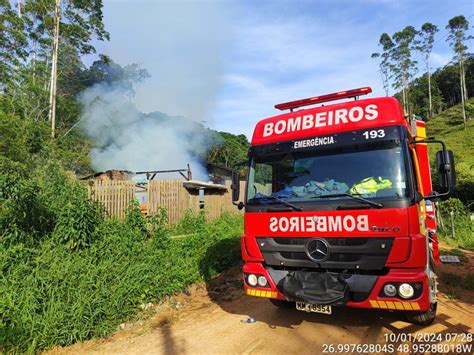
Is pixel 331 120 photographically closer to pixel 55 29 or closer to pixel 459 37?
pixel 55 29

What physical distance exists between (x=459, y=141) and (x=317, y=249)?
40013 mm

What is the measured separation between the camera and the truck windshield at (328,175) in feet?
11.5

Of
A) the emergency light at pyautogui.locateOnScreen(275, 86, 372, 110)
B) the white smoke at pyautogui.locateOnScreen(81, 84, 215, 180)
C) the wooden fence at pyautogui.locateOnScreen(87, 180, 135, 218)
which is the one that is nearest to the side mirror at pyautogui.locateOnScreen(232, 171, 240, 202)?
the emergency light at pyautogui.locateOnScreen(275, 86, 372, 110)

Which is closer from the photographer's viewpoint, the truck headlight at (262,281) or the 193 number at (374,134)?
the 193 number at (374,134)

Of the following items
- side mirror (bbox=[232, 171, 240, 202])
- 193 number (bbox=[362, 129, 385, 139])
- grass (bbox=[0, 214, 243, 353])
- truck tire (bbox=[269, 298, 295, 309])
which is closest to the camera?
193 number (bbox=[362, 129, 385, 139])

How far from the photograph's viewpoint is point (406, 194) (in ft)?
11.0

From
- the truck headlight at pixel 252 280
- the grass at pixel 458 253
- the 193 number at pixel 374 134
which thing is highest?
the 193 number at pixel 374 134

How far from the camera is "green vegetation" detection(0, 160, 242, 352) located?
166 inches

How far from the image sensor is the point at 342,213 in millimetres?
3473

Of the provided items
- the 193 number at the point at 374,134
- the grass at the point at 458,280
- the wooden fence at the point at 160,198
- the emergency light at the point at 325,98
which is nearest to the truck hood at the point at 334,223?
the 193 number at the point at 374,134

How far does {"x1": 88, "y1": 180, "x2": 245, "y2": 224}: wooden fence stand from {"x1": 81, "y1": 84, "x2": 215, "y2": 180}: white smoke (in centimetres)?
965

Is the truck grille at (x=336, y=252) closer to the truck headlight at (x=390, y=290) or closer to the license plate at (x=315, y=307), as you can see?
the truck headlight at (x=390, y=290)

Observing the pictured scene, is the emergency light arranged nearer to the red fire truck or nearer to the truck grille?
the red fire truck

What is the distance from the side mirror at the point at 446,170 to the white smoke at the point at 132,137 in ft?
64.8
